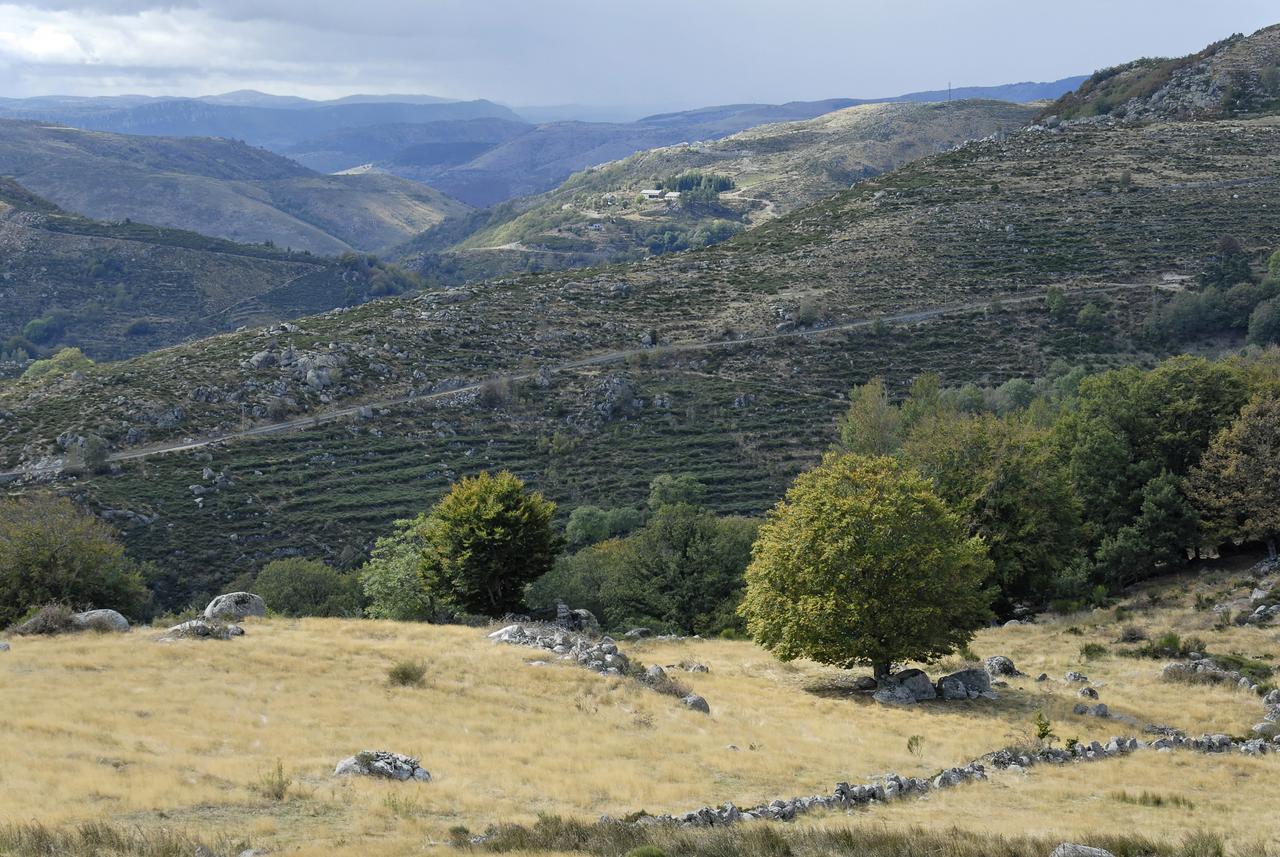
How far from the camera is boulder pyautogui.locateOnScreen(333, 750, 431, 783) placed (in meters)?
18.8

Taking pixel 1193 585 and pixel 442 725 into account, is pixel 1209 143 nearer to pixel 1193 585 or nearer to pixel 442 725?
pixel 1193 585

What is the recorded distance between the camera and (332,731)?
2203cm

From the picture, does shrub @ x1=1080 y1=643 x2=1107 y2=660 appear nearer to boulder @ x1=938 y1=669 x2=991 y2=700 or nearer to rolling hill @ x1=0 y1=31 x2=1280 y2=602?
boulder @ x1=938 y1=669 x2=991 y2=700

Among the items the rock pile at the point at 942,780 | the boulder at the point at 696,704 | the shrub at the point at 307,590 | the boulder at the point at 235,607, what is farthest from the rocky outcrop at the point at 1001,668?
the shrub at the point at 307,590

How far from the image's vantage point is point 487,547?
139 feet

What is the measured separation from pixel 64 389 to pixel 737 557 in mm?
60868

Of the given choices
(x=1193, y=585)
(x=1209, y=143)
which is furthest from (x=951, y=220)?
(x=1193, y=585)

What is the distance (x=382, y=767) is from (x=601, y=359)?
76.6 meters

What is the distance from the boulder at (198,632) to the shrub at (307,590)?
20.2m

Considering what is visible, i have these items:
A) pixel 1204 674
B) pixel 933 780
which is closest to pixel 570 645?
pixel 933 780

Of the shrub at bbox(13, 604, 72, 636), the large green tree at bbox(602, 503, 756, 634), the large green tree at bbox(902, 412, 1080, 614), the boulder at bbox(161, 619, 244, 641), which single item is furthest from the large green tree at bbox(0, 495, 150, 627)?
the large green tree at bbox(902, 412, 1080, 614)

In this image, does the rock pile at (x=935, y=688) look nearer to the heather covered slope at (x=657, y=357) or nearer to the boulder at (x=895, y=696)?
the boulder at (x=895, y=696)

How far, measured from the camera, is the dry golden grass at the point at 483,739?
1658 centimetres

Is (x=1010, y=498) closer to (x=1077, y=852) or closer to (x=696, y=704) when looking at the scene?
(x=696, y=704)
